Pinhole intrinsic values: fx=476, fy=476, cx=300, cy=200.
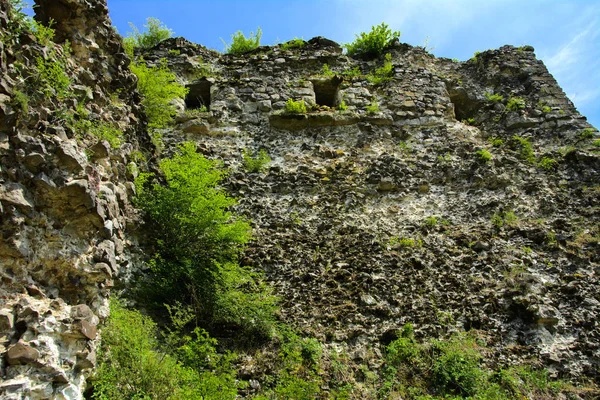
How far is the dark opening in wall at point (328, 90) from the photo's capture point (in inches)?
424

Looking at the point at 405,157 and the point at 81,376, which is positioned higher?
the point at 405,157

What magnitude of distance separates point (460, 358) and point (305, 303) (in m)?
2.20

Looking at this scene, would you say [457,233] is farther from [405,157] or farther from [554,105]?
[554,105]

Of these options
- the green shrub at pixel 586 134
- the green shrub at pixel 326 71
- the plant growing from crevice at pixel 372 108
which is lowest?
the plant growing from crevice at pixel 372 108

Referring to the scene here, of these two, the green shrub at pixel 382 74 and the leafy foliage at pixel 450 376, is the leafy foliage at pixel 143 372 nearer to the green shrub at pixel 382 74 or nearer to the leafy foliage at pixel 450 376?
the leafy foliage at pixel 450 376

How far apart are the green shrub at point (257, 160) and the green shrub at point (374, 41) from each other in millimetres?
4281

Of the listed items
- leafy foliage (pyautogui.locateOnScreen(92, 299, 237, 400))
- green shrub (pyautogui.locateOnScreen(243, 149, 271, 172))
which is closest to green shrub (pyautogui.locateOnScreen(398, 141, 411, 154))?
green shrub (pyautogui.locateOnScreen(243, 149, 271, 172))

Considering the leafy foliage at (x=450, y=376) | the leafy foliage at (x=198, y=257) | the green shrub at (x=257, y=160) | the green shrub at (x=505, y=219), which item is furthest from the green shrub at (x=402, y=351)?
the green shrub at (x=257, y=160)

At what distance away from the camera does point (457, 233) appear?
806 centimetres

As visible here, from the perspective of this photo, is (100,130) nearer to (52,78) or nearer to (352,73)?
(52,78)

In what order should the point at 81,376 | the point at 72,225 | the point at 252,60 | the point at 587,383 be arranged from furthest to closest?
the point at 252,60
the point at 587,383
the point at 72,225
the point at 81,376

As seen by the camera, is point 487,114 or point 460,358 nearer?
point 460,358

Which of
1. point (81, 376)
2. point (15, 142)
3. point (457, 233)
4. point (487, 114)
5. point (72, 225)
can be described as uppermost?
point (487, 114)

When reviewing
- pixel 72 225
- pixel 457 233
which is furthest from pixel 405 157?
pixel 72 225
